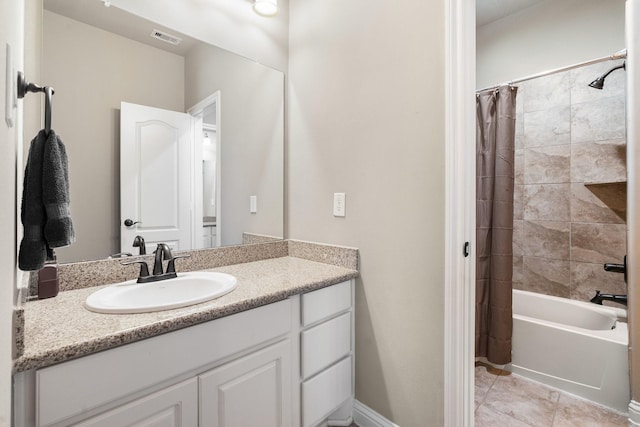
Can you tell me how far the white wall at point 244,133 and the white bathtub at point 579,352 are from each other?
6.01 ft

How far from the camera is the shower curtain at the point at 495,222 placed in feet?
7.00

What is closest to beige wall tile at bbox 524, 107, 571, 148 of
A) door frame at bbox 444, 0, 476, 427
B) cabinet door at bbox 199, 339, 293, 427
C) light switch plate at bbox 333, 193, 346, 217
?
door frame at bbox 444, 0, 476, 427

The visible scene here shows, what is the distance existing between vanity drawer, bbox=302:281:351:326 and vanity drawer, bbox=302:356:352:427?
0.27m

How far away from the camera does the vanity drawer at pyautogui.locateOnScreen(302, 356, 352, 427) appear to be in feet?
4.42

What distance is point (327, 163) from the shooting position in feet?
5.75

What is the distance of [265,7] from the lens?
1776 mm

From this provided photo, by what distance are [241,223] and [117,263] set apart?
0.66 meters

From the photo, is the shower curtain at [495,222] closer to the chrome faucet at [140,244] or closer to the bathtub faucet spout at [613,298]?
the bathtub faucet spout at [613,298]

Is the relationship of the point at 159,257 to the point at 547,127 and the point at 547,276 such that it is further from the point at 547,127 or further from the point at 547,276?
the point at 547,127

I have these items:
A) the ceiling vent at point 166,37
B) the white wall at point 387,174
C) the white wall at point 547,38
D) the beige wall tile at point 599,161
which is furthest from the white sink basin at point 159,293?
the white wall at point 547,38

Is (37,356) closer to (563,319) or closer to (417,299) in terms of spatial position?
(417,299)

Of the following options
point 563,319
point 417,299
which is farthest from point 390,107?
point 563,319

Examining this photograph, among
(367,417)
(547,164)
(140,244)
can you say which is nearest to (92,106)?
(140,244)

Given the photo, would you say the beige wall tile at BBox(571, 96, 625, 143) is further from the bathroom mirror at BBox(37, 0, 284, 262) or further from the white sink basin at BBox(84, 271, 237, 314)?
the white sink basin at BBox(84, 271, 237, 314)
